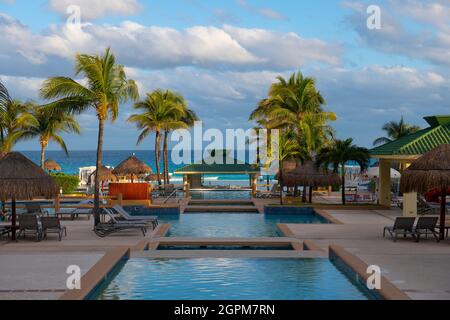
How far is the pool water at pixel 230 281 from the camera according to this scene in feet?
37.3

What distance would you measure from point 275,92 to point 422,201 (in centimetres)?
1660

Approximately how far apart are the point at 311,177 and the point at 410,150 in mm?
5049

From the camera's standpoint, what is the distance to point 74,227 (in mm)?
21156

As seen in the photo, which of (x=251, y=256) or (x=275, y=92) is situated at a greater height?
(x=275, y=92)

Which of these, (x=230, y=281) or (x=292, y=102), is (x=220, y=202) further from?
(x=230, y=281)

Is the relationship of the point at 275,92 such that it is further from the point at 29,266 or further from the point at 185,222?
the point at 29,266

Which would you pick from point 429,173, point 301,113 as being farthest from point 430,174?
point 301,113


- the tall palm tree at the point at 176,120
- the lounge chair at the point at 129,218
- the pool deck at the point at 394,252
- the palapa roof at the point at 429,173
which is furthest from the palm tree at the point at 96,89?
the tall palm tree at the point at 176,120

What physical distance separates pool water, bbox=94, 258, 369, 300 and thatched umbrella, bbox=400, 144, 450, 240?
13.4 feet

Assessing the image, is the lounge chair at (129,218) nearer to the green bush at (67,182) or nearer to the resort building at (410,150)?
the resort building at (410,150)

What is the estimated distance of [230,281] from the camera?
1244cm

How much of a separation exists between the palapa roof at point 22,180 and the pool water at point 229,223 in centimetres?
470

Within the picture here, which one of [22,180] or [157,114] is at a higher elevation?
[157,114]
